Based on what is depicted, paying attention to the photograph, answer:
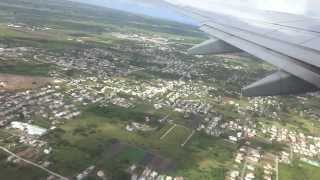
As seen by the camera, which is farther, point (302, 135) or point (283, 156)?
point (302, 135)

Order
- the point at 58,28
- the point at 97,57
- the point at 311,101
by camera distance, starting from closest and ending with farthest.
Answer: the point at 311,101 < the point at 97,57 < the point at 58,28

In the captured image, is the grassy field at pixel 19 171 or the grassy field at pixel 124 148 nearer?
the grassy field at pixel 19 171

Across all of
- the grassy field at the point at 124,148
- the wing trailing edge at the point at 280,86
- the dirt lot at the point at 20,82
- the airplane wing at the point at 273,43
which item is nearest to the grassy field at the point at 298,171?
the grassy field at the point at 124,148

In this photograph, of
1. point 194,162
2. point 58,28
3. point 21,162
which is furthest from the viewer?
point 58,28

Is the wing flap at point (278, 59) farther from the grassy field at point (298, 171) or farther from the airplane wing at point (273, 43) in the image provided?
the grassy field at point (298, 171)

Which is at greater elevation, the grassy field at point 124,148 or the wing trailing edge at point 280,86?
the wing trailing edge at point 280,86

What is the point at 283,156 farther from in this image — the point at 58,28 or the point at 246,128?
the point at 58,28

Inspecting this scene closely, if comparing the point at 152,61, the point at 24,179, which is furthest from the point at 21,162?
the point at 152,61

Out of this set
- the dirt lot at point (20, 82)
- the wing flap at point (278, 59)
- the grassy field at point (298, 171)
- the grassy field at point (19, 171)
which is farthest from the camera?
the dirt lot at point (20, 82)
